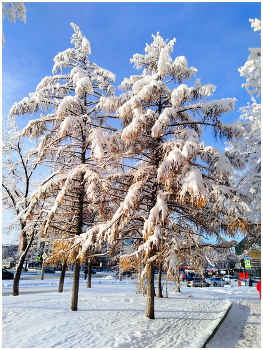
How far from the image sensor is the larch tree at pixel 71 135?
908cm

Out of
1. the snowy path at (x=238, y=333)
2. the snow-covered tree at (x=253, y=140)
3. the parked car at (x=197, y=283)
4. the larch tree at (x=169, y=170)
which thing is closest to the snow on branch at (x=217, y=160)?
the larch tree at (x=169, y=170)

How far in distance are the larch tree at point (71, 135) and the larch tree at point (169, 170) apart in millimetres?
1020

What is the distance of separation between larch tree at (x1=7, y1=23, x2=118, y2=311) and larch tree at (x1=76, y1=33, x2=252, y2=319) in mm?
1020

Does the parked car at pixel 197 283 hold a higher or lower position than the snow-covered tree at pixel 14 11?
lower

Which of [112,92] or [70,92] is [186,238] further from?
[70,92]

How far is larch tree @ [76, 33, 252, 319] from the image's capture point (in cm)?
723

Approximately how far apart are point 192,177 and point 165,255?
2.47 meters

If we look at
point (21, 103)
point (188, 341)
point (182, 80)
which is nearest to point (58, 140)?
point (21, 103)

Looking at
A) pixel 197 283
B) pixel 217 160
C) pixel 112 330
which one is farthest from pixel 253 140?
pixel 197 283

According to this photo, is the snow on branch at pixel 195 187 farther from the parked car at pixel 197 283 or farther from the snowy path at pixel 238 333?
the parked car at pixel 197 283

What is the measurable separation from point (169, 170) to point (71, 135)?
4.84 meters

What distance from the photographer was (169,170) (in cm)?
714

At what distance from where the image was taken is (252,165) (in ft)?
46.1

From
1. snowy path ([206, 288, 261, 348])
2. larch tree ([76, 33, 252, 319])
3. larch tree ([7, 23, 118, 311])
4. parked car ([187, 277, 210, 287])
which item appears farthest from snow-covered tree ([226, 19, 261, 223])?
→ parked car ([187, 277, 210, 287])
